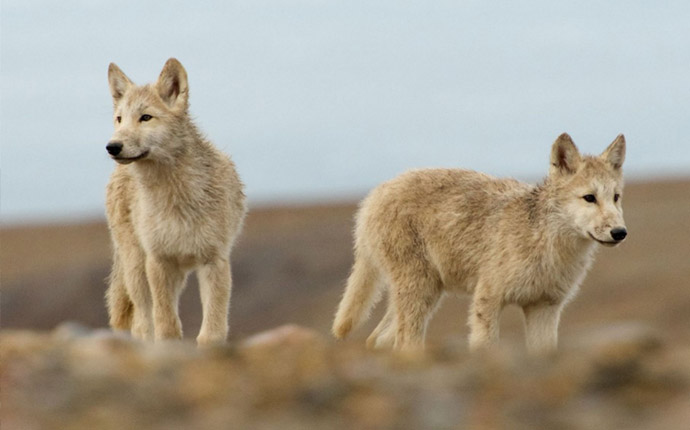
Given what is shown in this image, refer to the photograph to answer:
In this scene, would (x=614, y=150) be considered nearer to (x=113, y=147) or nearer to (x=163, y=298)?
(x=163, y=298)

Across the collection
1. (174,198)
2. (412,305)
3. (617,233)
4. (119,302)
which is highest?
(174,198)

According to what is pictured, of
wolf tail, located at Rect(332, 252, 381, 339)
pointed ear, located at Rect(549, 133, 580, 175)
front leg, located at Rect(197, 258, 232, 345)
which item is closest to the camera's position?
front leg, located at Rect(197, 258, 232, 345)

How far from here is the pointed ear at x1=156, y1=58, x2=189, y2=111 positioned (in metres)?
10.6

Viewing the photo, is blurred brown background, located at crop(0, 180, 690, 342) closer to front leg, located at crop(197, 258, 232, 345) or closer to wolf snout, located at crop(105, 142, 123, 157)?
front leg, located at crop(197, 258, 232, 345)

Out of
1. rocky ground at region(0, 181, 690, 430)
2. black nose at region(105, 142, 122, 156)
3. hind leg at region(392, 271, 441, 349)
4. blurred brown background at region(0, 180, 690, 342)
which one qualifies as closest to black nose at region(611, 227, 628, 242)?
hind leg at region(392, 271, 441, 349)

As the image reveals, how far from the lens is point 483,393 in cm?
561

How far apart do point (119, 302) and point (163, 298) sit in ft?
5.20

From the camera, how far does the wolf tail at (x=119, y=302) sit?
11797mm

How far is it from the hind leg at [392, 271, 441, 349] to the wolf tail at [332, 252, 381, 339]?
0.61 m

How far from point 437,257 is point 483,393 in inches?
205

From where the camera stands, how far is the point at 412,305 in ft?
34.9

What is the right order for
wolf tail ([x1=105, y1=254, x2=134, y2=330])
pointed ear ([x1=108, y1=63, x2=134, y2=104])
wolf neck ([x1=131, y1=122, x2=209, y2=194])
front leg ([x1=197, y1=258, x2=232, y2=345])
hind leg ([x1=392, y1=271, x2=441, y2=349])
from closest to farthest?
front leg ([x1=197, y1=258, x2=232, y2=345])
wolf neck ([x1=131, y1=122, x2=209, y2=194])
hind leg ([x1=392, y1=271, x2=441, y2=349])
pointed ear ([x1=108, y1=63, x2=134, y2=104])
wolf tail ([x1=105, y1=254, x2=134, y2=330])

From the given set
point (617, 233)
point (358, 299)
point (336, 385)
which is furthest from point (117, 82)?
point (336, 385)

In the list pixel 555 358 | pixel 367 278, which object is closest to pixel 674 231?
pixel 367 278
